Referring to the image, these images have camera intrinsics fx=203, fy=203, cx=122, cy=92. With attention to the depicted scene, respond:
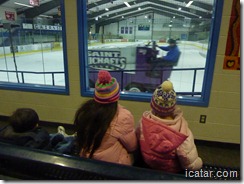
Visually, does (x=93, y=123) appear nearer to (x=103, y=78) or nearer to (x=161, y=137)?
(x=103, y=78)

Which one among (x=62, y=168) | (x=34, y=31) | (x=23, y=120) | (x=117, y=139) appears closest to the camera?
(x=62, y=168)

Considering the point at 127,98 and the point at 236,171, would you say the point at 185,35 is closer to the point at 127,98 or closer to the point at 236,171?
the point at 127,98

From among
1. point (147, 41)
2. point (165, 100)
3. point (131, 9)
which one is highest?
point (131, 9)

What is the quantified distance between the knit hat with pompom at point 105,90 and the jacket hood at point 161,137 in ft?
0.81

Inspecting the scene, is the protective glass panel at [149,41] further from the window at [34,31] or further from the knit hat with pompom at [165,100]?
the knit hat with pompom at [165,100]

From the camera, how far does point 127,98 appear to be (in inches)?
97.0

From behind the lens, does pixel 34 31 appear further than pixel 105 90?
Yes

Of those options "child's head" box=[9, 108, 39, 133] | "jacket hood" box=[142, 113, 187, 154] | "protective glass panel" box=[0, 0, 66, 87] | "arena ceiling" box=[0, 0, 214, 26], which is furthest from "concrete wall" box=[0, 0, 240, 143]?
"jacket hood" box=[142, 113, 187, 154]

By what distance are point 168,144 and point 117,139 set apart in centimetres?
28

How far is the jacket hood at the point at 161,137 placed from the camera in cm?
99

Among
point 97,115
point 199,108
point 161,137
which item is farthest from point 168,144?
point 199,108

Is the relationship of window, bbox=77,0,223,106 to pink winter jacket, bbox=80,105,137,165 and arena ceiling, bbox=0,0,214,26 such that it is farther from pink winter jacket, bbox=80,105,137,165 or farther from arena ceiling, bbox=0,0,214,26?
pink winter jacket, bbox=80,105,137,165

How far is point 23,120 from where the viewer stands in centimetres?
126

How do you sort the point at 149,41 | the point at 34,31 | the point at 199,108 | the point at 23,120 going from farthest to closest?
the point at 34,31
the point at 149,41
the point at 199,108
the point at 23,120
